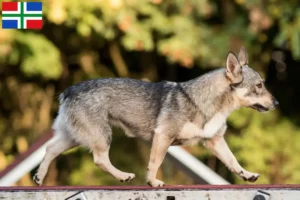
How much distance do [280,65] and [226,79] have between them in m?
8.56

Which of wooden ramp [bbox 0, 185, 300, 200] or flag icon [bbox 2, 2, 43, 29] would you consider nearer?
wooden ramp [bbox 0, 185, 300, 200]

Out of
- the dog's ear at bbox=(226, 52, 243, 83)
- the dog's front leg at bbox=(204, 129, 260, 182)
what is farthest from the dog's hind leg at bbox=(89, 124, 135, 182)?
the dog's ear at bbox=(226, 52, 243, 83)

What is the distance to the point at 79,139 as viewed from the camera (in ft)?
14.9

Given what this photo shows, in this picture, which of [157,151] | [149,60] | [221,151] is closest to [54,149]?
[157,151]

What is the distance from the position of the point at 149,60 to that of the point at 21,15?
23.6 ft

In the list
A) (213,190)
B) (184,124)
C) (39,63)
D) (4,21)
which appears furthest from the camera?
(39,63)

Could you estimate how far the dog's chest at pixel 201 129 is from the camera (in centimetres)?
446

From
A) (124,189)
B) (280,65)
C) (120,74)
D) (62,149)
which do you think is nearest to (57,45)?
(120,74)

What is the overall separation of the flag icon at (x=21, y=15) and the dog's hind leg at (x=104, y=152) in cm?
150

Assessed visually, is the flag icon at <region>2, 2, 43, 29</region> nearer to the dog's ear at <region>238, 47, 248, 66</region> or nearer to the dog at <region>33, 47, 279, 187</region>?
the dog at <region>33, 47, 279, 187</region>

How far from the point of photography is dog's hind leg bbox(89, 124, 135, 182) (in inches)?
176

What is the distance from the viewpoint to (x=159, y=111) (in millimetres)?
4586

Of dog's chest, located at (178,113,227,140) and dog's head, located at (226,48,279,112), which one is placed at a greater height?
dog's head, located at (226,48,279,112)

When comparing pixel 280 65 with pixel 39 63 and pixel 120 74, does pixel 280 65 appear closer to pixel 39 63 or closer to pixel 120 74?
pixel 120 74
